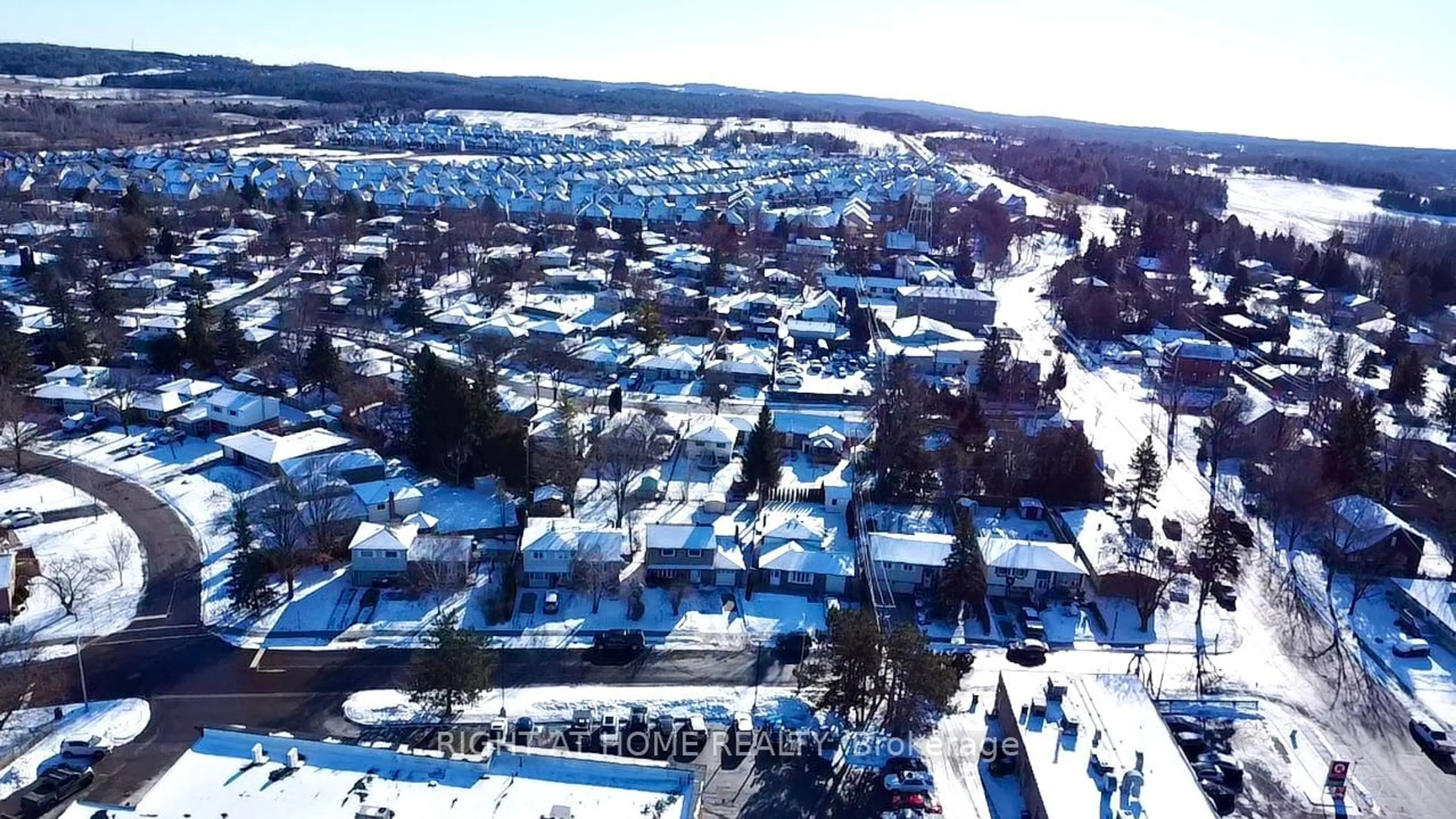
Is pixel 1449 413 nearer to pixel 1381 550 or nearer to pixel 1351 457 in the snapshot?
pixel 1351 457

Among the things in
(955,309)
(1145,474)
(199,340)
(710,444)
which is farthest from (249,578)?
(955,309)

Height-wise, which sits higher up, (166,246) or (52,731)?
(166,246)

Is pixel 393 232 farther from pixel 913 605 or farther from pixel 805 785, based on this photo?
pixel 805 785

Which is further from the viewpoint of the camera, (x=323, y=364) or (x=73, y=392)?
(x=323, y=364)

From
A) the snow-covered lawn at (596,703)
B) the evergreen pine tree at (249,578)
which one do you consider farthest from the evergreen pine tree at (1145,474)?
the evergreen pine tree at (249,578)

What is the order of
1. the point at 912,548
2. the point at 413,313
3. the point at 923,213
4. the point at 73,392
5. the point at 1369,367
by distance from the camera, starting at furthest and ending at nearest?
the point at 923,213
the point at 413,313
the point at 1369,367
the point at 73,392
the point at 912,548

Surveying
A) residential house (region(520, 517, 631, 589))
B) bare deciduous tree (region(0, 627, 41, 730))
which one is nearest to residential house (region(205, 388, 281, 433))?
bare deciduous tree (region(0, 627, 41, 730))
